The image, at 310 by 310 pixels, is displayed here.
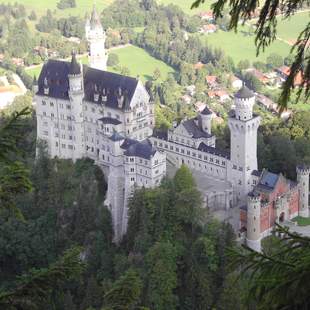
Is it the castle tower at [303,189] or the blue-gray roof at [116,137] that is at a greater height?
the blue-gray roof at [116,137]

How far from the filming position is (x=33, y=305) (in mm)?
13961

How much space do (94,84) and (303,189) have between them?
19.0 m

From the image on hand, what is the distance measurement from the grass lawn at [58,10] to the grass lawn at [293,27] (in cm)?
3792

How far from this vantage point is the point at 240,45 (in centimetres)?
13225

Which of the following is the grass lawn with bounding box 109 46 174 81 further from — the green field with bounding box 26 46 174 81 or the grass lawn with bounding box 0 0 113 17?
the grass lawn with bounding box 0 0 113 17

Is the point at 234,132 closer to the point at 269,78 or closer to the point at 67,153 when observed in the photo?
the point at 67,153

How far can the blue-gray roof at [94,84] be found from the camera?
6068cm

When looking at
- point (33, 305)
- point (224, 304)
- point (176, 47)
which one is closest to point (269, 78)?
point (176, 47)

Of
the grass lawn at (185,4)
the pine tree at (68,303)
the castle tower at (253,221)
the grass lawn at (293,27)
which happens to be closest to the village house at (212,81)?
the grass lawn at (293,27)

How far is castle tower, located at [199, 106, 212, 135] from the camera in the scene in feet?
193

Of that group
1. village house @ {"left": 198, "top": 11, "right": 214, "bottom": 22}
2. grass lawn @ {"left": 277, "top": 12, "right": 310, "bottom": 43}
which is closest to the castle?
grass lawn @ {"left": 277, "top": 12, "right": 310, "bottom": 43}

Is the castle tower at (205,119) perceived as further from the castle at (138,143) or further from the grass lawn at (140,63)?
the grass lawn at (140,63)

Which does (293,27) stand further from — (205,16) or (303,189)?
(303,189)

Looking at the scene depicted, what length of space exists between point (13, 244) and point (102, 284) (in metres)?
12.1
